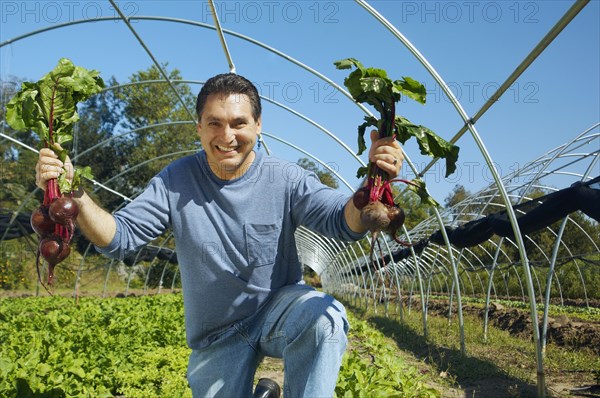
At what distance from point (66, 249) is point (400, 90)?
1669mm

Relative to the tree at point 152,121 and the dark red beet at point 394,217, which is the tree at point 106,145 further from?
the dark red beet at point 394,217

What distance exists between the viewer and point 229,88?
2.88m

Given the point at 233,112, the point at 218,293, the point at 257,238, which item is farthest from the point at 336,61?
the point at 218,293

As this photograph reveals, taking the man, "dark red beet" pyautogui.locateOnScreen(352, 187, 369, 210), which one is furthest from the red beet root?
"dark red beet" pyautogui.locateOnScreen(352, 187, 369, 210)

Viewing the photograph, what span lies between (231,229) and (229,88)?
0.69 metres

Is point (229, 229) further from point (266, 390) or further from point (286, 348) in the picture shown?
point (266, 390)

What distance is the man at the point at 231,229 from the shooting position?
2705 millimetres

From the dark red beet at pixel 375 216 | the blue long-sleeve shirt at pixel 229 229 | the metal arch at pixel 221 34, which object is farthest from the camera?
the metal arch at pixel 221 34

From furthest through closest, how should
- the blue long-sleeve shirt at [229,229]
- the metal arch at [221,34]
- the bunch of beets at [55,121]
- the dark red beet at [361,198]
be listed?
the metal arch at [221,34] → the blue long-sleeve shirt at [229,229] → the bunch of beets at [55,121] → the dark red beet at [361,198]

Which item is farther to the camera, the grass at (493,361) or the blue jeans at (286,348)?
the grass at (493,361)

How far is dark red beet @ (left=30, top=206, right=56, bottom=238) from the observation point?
2682 millimetres

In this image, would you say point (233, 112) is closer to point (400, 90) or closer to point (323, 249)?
point (400, 90)

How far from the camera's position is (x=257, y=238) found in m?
2.82

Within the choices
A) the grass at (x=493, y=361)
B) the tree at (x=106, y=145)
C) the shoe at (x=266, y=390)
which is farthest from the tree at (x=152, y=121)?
the shoe at (x=266, y=390)
